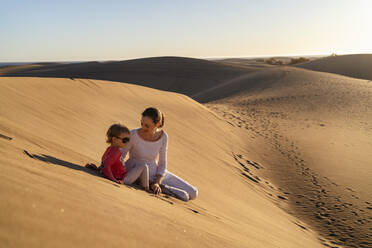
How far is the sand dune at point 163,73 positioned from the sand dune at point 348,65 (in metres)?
7.19

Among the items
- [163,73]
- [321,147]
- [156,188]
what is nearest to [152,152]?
[156,188]

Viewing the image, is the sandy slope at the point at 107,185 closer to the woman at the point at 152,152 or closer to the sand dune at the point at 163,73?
the woman at the point at 152,152

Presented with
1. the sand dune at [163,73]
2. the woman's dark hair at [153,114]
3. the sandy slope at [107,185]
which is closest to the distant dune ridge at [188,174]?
the sandy slope at [107,185]

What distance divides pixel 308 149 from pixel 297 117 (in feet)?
15.9

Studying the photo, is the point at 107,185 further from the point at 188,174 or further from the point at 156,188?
the point at 188,174

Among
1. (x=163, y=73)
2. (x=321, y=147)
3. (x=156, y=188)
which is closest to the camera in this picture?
(x=156, y=188)

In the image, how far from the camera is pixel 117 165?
3.26 m

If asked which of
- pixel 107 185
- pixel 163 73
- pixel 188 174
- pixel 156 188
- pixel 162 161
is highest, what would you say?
pixel 163 73

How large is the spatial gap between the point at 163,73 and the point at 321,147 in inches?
1140

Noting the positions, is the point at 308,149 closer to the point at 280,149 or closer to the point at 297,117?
the point at 280,149

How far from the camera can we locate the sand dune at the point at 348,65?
3572 centimetres


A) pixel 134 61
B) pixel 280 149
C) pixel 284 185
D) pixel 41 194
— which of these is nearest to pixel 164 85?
pixel 134 61

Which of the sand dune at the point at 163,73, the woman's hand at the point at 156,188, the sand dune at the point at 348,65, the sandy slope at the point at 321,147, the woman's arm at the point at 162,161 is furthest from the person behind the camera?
the sand dune at the point at 348,65

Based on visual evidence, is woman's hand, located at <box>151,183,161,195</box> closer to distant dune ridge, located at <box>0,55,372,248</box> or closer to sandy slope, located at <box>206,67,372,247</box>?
distant dune ridge, located at <box>0,55,372,248</box>
